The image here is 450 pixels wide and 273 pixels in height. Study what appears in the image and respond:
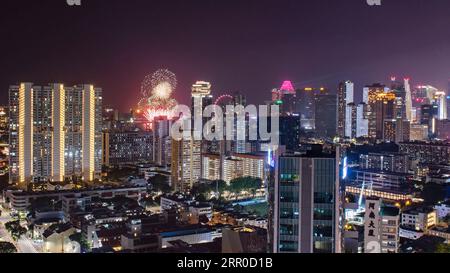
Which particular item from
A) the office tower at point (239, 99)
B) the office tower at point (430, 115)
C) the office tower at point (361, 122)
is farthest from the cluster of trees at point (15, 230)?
the office tower at point (430, 115)

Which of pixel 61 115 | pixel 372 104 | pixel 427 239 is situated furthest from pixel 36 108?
pixel 372 104

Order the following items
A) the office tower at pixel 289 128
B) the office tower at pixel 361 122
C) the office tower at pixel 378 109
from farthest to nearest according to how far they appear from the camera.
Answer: the office tower at pixel 361 122, the office tower at pixel 378 109, the office tower at pixel 289 128

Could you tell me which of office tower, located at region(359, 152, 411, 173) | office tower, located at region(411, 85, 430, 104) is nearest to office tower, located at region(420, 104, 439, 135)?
office tower, located at region(411, 85, 430, 104)

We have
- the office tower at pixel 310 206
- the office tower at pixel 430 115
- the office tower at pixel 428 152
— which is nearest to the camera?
the office tower at pixel 310 206

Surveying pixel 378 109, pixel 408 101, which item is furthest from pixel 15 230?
pixel 408 101

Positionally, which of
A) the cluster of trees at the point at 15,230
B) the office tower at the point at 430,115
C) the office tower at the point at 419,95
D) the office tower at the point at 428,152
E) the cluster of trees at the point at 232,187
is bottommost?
the cluster of trees at the point at 15,230

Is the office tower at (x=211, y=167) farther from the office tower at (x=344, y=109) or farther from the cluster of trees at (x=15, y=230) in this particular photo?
the office tower at (x=344, y=109)
